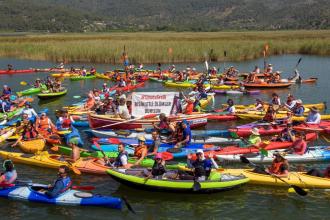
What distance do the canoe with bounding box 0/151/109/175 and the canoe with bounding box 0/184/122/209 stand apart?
198cm

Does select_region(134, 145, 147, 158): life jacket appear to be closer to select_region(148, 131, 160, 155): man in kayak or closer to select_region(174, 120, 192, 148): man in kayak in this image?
select_region(148, 131, 160, 155): man in kayak

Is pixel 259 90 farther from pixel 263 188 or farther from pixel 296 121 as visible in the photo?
pixel 263 188

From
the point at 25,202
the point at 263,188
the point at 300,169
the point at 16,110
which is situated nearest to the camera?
the point at 25,202

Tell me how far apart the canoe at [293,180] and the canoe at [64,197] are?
13.3 feet

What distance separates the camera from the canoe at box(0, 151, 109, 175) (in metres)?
15.5

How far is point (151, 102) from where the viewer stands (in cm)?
→ 2073

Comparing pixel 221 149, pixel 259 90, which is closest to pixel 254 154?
pixel 221 149

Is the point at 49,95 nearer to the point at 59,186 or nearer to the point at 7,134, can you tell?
the point at 7,134

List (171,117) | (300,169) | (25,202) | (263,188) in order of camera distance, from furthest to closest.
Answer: (171,117)
(300,169)
(263,188)
(25,202)

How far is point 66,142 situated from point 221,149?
6565 millimetres

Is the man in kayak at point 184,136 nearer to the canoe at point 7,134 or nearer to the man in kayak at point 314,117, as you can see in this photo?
the man in kayak at point 314,117

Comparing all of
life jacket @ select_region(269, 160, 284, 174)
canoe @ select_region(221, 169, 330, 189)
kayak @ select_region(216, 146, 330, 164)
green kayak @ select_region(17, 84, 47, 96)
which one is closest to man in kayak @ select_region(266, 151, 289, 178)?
life jacket @ select_region(269, 160, 284, 174)

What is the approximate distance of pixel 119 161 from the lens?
1512cm

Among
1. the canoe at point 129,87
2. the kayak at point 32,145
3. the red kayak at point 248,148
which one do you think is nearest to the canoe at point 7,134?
the kayak at point 32,145
